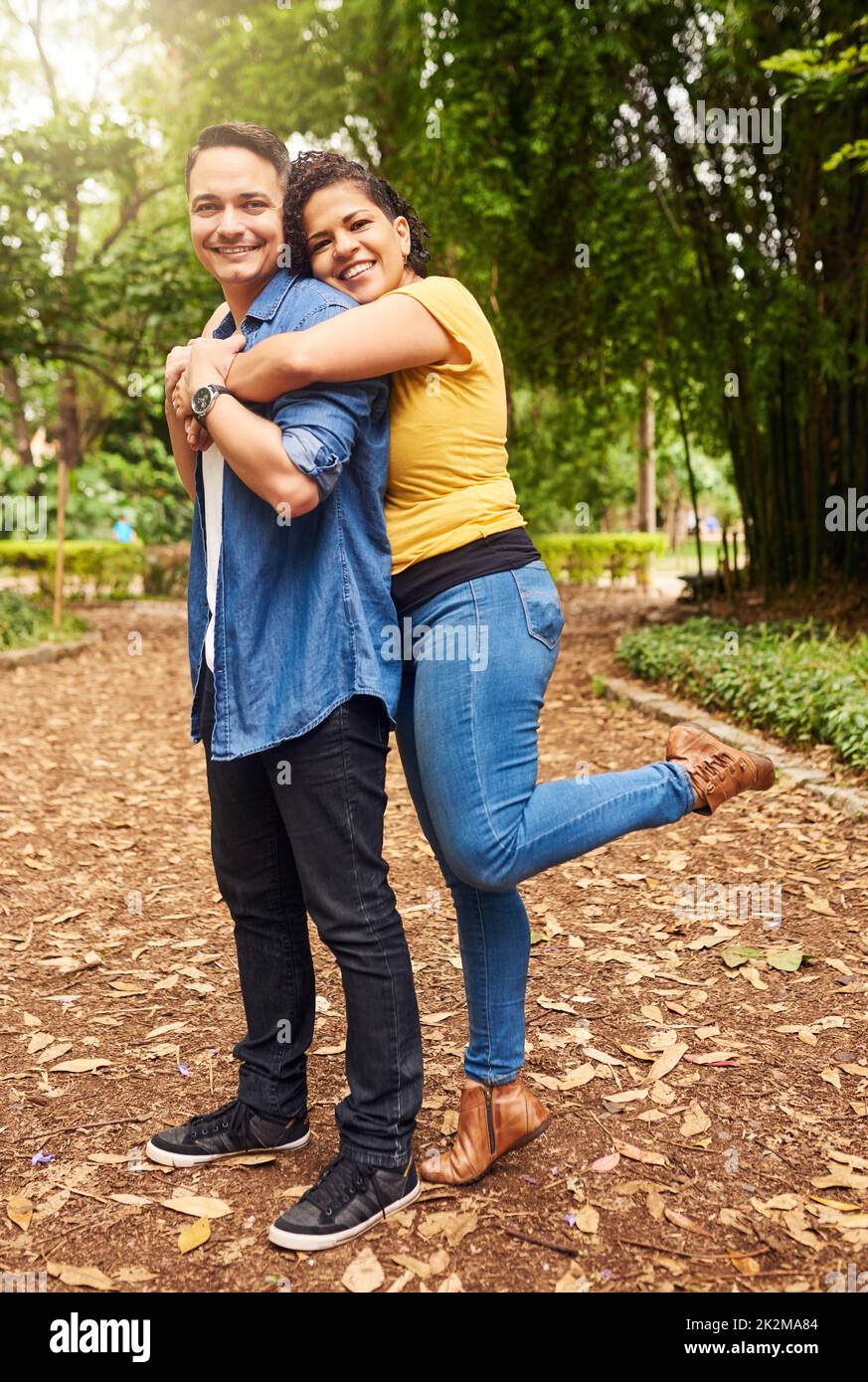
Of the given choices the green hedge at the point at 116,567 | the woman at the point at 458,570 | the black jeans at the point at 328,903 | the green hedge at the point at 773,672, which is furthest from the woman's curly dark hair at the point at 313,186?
the green hedge at the point at 116,567

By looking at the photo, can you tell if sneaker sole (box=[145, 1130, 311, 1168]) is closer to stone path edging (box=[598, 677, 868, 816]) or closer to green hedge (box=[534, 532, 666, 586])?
stone path edging (box=[598, 677, 868, 816])

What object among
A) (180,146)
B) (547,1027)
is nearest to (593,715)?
(547,1027)

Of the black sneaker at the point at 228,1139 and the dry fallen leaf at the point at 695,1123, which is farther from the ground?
the black sneaker at the point at 228,1139

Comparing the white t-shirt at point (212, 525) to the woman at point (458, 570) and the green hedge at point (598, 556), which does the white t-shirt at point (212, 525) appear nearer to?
the woman at point (458, 570)

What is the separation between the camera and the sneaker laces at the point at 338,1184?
78.8 inches

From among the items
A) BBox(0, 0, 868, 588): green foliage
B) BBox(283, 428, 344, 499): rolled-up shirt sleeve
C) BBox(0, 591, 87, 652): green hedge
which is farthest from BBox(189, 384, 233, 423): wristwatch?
BBox(0, 591, 87, 652): green hedge

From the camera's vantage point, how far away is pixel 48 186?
366 inches

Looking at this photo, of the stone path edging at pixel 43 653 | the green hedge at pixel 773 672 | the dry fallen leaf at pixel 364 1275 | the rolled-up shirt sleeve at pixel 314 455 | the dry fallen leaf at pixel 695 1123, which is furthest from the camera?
the stone path edging at pixel 43 653

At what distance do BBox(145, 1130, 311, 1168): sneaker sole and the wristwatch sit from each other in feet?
4.60

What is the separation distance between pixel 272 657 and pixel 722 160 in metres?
7.85

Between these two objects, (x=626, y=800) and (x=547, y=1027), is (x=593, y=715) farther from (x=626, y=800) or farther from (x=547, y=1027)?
(x=626, y=800)

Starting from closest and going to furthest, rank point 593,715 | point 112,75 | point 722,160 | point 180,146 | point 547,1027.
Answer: point 547,1027
point 593,715
point 722,160
point 180,146
point 112,75
